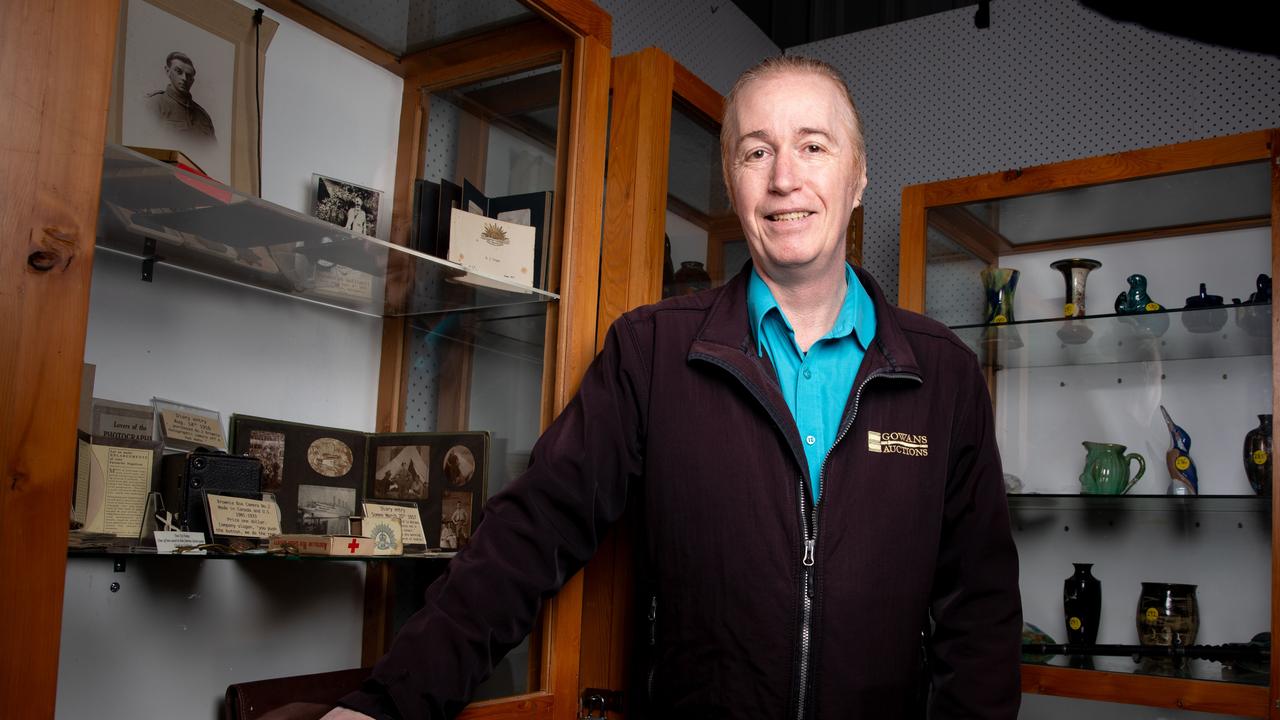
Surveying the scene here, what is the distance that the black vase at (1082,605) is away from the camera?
280 cm

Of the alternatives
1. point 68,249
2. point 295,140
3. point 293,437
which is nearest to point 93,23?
point 68,249

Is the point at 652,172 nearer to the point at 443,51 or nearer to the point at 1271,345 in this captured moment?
the point at 443,51

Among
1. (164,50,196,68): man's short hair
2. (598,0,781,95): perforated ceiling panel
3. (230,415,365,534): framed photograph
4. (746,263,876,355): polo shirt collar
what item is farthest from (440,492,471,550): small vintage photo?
(598,0,781,95): perforated ceiling panel

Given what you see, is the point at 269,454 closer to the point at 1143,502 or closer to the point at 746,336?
the point at 746,336

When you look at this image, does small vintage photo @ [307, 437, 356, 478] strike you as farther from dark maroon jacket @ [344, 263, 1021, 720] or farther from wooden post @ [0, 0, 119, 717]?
wooden post @ [0, 0, 119, 717]

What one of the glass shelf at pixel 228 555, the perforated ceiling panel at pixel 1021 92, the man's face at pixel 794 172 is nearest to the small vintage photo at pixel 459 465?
the glass shelf at pixel 228 555

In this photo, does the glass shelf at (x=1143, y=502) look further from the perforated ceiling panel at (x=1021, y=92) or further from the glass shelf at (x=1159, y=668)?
the perforated ceiling panel at (x=1021, y=92)

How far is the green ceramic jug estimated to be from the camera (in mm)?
2824

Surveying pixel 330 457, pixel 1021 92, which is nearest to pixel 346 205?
pixel 330 457

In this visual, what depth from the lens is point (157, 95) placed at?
142 centimetres

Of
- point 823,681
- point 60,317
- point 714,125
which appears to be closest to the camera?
point 60,317

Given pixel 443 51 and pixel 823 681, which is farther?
pixel 443 51

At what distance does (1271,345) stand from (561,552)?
1.96 meters

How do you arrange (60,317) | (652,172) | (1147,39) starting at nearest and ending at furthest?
(60,317)
(652,172)
(1147,39)
